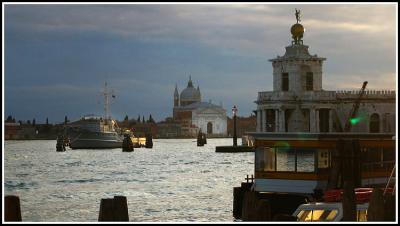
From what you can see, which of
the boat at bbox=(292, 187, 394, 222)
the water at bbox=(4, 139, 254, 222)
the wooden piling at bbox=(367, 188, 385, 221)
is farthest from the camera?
the water at bbox=(4, 139, 254, 222)

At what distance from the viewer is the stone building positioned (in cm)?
7875

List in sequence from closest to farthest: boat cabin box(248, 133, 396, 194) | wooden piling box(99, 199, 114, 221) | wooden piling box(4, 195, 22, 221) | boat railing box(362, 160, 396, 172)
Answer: wooden piling box(4, 195, 22, 221) < wooden piling box(99, 199, 114, 221) < boat cabin box(248, 133, 396, 194) < boat railing box(362, 160, 396, 172)

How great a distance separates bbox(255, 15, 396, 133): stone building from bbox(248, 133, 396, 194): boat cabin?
5019cm

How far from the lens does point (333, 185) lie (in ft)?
82.8

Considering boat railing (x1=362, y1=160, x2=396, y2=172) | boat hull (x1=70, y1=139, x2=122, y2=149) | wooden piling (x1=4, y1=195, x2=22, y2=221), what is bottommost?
wooden piling (x1=4, y1=195, x2=22, y2=221)

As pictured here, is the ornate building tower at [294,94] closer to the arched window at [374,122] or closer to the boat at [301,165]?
the arched window at [374,122]

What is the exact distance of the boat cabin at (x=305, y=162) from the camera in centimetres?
2677

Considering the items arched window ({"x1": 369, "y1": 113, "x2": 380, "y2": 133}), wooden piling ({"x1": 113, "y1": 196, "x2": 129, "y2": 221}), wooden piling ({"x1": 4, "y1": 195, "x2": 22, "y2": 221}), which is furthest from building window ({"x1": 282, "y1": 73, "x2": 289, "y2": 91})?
wooden piling ({"x1": 4, "y1": 195, "x2": 22, "y2": 221})

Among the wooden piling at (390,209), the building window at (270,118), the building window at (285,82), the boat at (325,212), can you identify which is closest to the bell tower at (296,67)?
the building window at (285,82)

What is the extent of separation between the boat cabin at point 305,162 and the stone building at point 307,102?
1976 inches

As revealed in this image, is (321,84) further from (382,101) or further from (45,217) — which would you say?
(45,217)

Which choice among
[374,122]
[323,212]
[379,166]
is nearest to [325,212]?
[323,212]

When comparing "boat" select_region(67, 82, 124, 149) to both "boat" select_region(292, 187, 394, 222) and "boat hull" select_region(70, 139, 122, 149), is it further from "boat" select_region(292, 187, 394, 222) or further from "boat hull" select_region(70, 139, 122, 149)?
"boat" select_region(292, 187, 394, 222)

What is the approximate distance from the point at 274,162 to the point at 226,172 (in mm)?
36248
